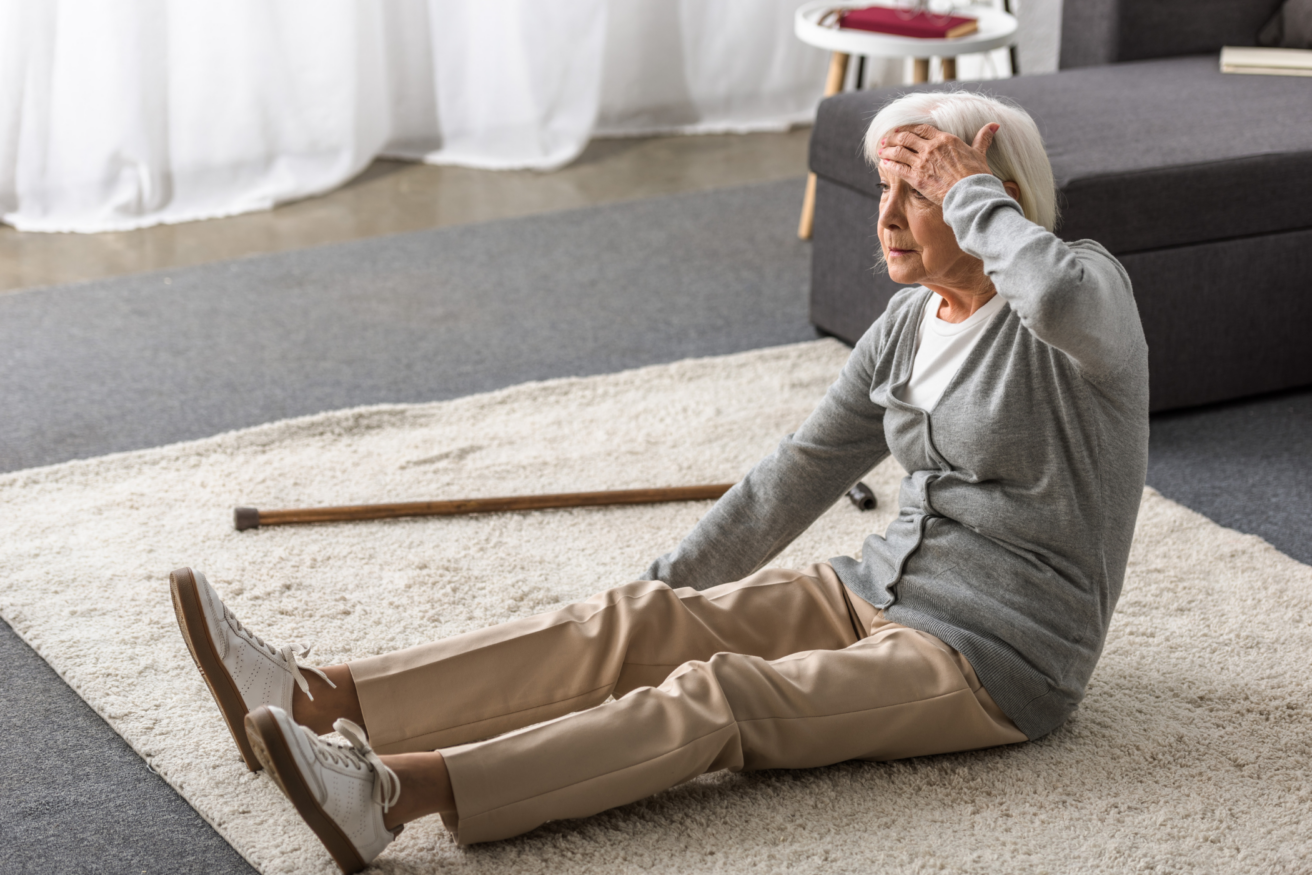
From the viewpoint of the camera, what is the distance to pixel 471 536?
192 centimetres

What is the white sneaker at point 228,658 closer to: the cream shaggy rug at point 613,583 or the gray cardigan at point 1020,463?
the cream shaggy rug at point 613,583

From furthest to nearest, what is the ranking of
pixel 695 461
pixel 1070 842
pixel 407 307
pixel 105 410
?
pixel 407 307 → pixel 105 410 → pixel 695 461 → pixel 1070 842

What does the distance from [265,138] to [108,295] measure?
893mm

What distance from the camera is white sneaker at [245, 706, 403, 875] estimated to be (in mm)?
1112

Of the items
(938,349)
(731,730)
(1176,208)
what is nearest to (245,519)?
(731,730)

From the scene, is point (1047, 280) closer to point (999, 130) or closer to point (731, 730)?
point (999, 130)

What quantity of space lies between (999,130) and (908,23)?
5.70 feet

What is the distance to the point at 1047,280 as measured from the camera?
3.72 ft

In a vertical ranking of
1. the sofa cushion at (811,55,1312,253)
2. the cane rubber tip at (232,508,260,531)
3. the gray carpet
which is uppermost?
the sofa cushion at (811,55,1312,253)

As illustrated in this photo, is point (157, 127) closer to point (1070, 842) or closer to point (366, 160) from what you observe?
point (366, 160)

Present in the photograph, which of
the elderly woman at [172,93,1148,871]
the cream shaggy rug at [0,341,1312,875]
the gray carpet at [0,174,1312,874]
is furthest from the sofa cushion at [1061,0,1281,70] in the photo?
the elderly woman at [172,93,1148,871]

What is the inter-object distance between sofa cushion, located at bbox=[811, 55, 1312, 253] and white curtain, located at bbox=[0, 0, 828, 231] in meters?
1.68

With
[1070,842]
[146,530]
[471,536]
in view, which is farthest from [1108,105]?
[146,530]

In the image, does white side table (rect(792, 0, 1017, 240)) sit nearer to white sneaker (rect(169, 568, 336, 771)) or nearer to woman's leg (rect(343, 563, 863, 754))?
woman's leg (rect(343, 563, 863, 754))
